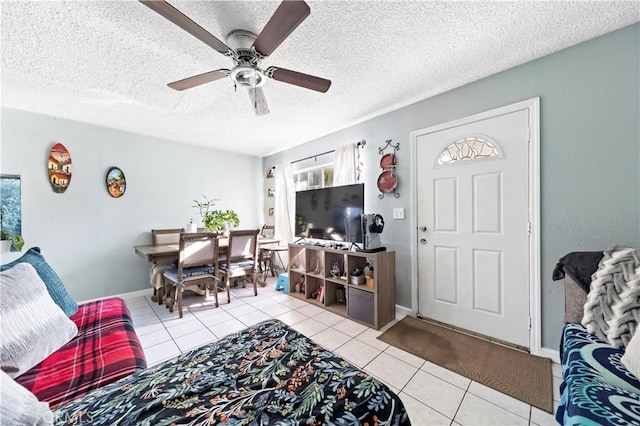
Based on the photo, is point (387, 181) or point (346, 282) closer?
point (346, 282)

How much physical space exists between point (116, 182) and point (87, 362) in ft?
10.1

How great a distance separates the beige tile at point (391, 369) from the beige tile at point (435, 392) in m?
0.05

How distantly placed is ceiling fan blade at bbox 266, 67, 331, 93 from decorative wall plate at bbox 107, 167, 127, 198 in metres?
3.03

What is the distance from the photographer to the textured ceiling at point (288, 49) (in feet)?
4.78

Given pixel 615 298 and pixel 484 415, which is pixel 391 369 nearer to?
pixel 484 415

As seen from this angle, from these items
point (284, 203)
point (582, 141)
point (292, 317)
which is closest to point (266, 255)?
point (284, 203)

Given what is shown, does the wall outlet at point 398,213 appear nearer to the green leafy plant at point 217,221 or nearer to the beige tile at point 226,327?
the beige tile at point 226,327

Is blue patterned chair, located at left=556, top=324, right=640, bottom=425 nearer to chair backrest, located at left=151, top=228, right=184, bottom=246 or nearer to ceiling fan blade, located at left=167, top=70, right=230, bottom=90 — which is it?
ceiling fan blade, located at left=167, top=70, right=230, bottom=90

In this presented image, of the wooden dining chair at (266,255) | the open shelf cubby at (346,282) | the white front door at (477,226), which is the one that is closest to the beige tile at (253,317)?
the open shelf cubby at (346,282)

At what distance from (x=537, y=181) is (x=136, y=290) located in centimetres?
501

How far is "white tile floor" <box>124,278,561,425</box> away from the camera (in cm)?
141

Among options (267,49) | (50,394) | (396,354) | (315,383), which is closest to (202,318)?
(50,394)

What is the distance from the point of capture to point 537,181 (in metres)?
1.91

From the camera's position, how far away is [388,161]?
2.83m
